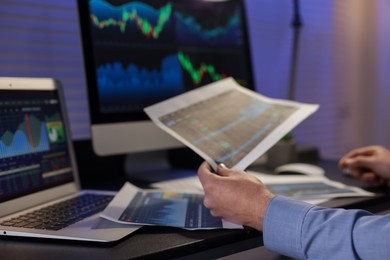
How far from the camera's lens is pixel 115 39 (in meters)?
1.05

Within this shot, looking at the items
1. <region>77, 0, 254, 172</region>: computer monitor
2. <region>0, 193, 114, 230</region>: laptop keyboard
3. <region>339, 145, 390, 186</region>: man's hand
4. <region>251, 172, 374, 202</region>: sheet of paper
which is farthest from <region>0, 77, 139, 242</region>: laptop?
<region>339, 145, 390, 186</region>: man's hand

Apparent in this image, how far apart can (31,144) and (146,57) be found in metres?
0.39

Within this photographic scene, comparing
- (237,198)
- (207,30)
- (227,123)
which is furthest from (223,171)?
(207,30)

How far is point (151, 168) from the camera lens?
1203mm

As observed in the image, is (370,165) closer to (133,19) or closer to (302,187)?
(302,187)

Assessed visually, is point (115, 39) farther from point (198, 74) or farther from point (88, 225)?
point (88, 225)

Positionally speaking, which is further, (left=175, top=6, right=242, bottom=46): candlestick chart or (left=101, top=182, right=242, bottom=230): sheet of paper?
(left=175, top=6, right=242, bottom=46): candlestick chart

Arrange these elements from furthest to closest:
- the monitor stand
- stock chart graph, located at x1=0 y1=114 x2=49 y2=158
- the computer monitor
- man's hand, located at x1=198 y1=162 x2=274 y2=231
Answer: the monitor stand
the computer monitor
stock chart graph, located at x1=0 y1=114 x2=49 y2=158
man's hand, located at x1=198 y1=162 x2=274 y2=231

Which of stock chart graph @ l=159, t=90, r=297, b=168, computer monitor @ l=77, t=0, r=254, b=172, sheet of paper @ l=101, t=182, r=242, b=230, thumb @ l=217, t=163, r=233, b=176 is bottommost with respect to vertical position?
sheet of paper @ l=101, t=182, r=242, b=230

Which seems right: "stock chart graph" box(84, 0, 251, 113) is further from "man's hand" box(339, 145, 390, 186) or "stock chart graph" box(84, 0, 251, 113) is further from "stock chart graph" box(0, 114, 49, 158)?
"man's hand" box(339, 145, 390, 186)

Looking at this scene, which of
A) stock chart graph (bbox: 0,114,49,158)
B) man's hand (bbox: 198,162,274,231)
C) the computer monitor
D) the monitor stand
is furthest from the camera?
the monitor stand

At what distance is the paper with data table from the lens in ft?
2.59

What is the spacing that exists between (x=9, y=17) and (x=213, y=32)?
1.78 feet

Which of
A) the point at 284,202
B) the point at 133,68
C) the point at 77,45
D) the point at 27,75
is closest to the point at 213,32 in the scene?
the point at 133,68
